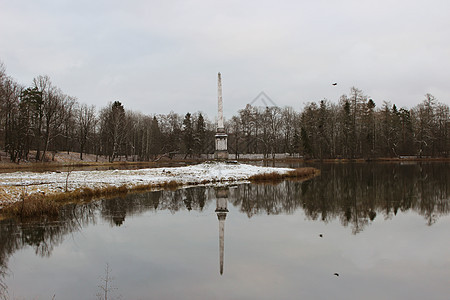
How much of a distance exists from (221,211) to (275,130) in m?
66.7

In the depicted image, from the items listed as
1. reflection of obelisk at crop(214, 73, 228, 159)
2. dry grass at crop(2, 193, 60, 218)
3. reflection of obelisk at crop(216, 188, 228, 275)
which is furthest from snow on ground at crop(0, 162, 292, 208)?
reflection of obelisk at crop(216, 188, 228, 275)

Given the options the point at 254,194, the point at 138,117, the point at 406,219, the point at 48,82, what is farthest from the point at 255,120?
the point at 406,219

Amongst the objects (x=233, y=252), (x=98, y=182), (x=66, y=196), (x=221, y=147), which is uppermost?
(x=221, y=147)

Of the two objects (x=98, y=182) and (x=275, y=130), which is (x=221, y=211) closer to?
(x=98, y=182)

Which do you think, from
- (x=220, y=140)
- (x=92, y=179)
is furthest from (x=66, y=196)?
(x=220, y=140)

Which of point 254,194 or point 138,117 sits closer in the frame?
point 254,194

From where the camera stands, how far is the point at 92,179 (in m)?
22.1

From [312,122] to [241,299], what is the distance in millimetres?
69268

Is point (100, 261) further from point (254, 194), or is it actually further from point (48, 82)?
point (48, 82)

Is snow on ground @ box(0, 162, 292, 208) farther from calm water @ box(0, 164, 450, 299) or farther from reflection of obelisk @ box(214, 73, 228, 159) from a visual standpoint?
calm water @ box(0, 164, 450, 299)

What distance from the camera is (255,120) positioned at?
8181 cm

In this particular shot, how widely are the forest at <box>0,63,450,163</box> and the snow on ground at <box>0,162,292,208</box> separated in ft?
94.7

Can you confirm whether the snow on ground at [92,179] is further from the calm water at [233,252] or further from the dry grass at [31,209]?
the calm water at [233,252]

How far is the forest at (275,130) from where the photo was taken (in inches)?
2141
